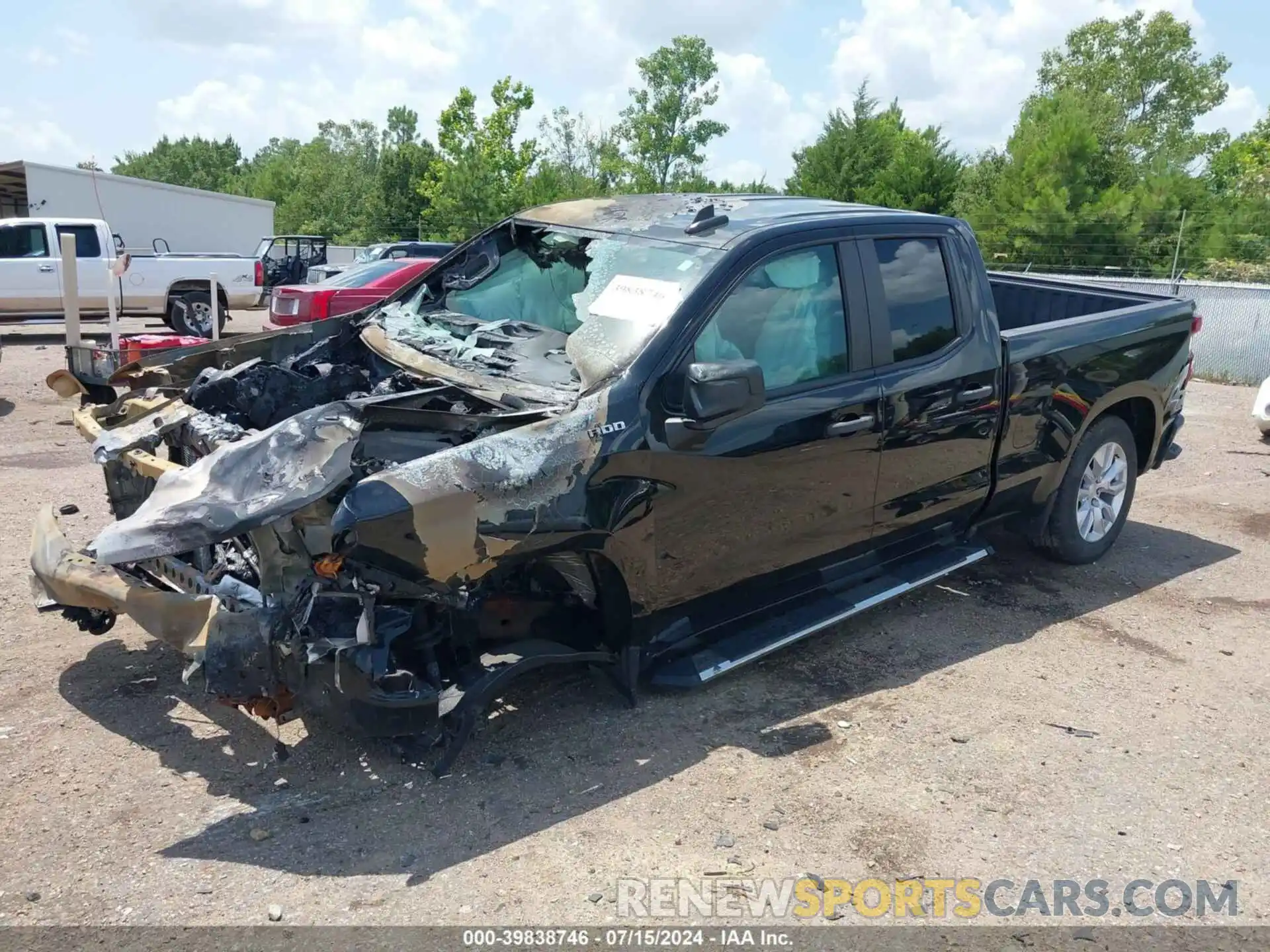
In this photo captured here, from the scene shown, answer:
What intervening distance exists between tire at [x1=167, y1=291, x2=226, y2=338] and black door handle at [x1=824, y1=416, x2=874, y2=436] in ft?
53.7

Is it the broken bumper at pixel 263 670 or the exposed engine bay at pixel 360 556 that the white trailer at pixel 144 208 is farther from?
the broken bumper at pixel 263 670

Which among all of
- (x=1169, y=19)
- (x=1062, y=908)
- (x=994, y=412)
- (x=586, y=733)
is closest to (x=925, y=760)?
(x=1062, y=908)

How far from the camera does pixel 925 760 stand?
154 inches

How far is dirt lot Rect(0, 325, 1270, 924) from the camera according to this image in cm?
311

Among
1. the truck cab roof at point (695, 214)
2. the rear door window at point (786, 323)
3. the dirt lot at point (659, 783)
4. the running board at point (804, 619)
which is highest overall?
the truck cab roof at point (695, 214)

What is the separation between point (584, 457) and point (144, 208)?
2668 cm

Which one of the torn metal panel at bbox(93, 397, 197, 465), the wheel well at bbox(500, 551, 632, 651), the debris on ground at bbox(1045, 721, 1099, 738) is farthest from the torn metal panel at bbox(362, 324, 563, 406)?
the debris on ground at bbox(1045, 721, 1099, 738)

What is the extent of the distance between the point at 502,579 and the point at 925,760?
1767 millimetres

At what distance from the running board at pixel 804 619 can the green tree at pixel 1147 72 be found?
5904cm

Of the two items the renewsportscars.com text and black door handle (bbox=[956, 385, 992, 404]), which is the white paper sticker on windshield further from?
the renewsportscars.com text

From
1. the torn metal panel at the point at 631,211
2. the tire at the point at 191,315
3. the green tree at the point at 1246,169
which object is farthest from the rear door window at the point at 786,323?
the green tree at the point at 1246,169

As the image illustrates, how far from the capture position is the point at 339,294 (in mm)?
13055

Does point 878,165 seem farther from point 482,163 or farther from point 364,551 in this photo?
point 364,551

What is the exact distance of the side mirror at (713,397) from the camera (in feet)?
11.8
